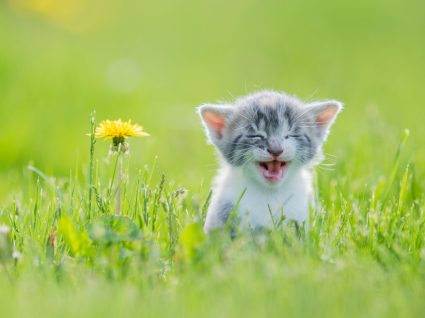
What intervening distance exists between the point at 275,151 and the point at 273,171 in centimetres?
16

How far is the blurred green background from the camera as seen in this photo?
916 cm

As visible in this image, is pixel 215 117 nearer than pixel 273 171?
No

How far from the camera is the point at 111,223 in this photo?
434cm

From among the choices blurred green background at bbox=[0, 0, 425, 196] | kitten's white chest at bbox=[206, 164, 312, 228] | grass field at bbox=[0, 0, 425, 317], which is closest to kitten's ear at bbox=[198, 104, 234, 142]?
grass field at bbox=[0, 0, 425, 317]

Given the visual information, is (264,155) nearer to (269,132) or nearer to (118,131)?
(269,132)

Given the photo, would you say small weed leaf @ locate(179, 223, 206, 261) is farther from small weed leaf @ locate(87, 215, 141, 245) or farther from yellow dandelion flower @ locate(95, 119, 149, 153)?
yellow dandelion flower @ locate(95, 119, 149, 153)

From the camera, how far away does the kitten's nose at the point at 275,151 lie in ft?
16.0

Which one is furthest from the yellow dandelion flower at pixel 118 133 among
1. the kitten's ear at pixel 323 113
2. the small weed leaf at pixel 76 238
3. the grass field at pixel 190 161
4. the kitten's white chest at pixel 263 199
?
the kitten's ear at pixel 323 113

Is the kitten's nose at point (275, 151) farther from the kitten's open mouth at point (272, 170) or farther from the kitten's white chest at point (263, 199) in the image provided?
the kitten's white chest at point (263, 199)

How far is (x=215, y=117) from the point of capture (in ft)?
17.5

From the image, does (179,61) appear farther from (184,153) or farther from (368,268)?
(368,268)

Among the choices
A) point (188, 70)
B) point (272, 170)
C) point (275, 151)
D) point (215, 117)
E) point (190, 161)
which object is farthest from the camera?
point (188, 70)

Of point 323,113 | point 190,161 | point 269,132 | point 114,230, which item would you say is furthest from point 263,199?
point 190,161

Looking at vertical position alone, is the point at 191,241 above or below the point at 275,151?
below
